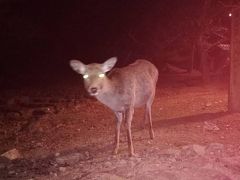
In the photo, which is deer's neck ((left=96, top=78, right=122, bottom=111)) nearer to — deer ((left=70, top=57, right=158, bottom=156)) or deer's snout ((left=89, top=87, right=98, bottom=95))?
deer ((left=70, top=57, right=158, bottom=156))

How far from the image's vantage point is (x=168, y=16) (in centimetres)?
1692

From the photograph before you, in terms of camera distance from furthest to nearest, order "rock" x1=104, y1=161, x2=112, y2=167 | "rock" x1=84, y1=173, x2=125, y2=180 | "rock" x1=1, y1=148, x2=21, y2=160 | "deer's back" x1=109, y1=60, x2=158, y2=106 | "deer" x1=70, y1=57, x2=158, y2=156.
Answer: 1. "rock" x1=1, y1=148, x2=21, y2=160
2. "deer's back" x1=109, y1=60, x2=158, y2=106
3. "deer" x1=70, y1=57, x2=158, y2=156
4. "rock" x1=104, y1=161, x2=112, y2=167
5. "rock" x1=84, y1=173, x2=125, y2=180

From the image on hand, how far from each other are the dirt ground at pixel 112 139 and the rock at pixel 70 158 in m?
0.02

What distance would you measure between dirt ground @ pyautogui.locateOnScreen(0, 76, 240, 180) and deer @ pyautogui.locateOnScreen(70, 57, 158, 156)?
0.52 meters

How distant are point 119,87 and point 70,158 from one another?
1.50 meters

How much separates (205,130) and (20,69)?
14391 millimetres

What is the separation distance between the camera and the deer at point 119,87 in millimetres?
8117

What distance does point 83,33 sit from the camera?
80.9 feet

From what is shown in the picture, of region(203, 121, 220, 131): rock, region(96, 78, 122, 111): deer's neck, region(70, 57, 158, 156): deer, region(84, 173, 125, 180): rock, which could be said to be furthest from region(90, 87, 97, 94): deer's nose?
region(203, 121, 220, 131): rock

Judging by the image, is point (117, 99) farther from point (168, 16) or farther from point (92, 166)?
point (168, 16)

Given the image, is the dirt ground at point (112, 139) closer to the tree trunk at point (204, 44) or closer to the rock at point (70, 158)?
the rock at point (70, 158)

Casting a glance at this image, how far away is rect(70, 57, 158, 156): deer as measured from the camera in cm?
812

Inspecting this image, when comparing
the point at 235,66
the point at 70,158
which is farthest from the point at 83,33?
the point at 70,158

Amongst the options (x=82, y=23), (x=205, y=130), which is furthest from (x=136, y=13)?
(x=205, y=130)
